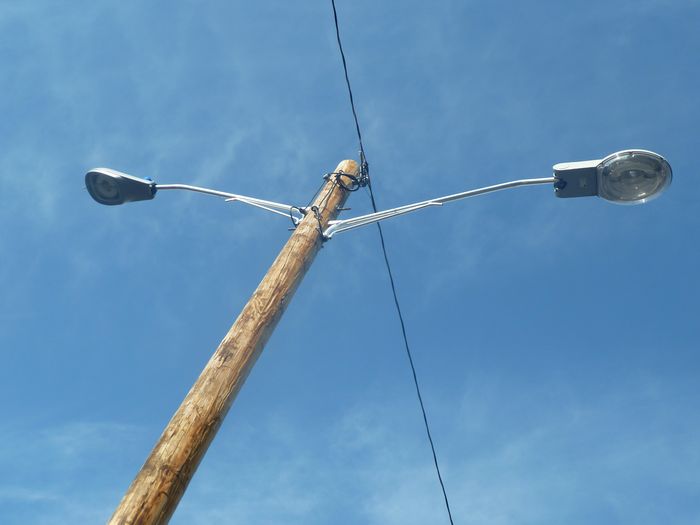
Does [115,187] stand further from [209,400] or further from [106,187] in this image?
[209,400]

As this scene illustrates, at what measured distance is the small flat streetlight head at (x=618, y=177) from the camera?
18.0ft

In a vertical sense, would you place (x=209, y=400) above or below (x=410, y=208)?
below

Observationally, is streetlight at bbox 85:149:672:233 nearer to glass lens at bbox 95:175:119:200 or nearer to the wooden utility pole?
glass lens at bbox 95:175:119:200

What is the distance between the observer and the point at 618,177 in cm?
559

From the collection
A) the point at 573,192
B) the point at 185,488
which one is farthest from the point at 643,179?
the point at 185,488

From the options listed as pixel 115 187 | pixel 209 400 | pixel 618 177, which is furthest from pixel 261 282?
pixel 618 177

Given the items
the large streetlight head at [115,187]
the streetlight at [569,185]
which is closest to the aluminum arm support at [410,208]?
the streetlight at [569,185]

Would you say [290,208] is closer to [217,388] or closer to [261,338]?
[261,338]

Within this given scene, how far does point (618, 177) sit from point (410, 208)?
1.66 meters

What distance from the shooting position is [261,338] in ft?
14.7

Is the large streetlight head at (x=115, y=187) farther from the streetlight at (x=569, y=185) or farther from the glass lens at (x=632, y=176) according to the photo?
the glass lens at (x=632, y=176)

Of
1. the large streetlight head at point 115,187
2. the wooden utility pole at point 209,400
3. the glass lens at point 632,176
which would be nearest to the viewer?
the wooden utility pole at point 209,400

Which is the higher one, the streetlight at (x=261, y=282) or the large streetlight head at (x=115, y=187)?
the large streetlight head at (x=115, y=187)

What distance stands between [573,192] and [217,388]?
320 cm
